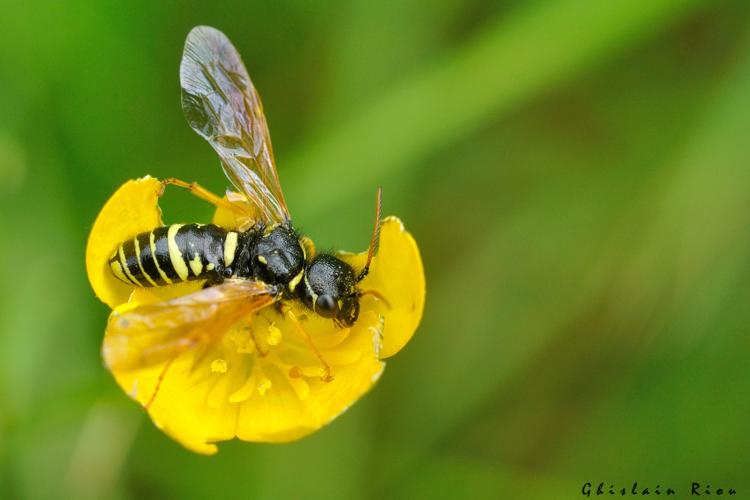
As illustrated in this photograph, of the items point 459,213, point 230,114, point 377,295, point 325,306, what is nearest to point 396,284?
point 377,295

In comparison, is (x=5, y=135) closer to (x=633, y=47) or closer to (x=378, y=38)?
A: (x=378, y=38)

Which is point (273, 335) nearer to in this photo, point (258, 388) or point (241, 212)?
point (258, 388)

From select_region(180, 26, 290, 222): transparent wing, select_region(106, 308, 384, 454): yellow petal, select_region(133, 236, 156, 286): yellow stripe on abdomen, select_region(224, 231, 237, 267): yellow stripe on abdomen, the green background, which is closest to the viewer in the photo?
select_region(106, 308, 384, 454): yellow petal

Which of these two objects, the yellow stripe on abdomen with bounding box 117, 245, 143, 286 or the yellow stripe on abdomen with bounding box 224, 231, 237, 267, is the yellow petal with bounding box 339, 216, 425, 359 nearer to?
the yellow stripe on abdomen with bounding box 224, 231, 237, 267

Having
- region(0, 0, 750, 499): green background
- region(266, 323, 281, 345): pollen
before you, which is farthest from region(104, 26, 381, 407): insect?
region(0, 0, 750, 499): green background

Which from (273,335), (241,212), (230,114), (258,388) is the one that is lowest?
(258,388)
